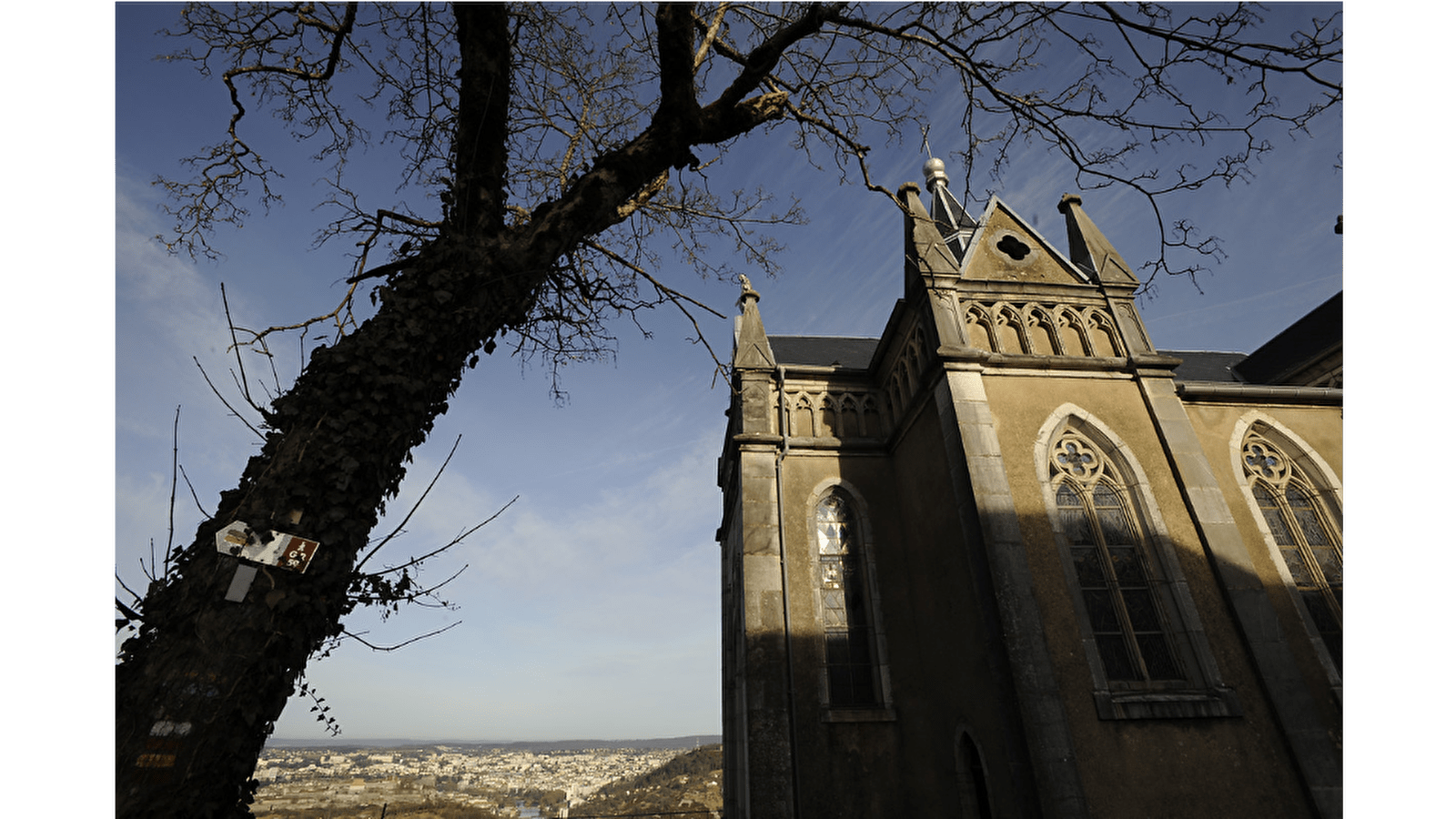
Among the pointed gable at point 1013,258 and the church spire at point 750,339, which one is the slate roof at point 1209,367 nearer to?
the pointed gable at point 1013,258

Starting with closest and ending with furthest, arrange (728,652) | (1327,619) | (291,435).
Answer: (291,435)
(1327,619)
(728,652)

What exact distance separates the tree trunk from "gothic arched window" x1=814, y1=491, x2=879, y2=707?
27.1 ft

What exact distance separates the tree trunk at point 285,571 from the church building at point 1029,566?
510 cm

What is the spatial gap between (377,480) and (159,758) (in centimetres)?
124

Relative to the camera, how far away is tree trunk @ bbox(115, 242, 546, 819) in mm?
2121

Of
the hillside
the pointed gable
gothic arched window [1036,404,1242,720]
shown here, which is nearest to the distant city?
the hillside

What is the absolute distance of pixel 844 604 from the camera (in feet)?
34.2

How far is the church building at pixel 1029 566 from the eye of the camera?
6809 mm

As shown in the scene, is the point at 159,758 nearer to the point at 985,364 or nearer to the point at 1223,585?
the point at 985,364

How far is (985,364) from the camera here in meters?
9.11

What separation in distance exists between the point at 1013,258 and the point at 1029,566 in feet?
18.9

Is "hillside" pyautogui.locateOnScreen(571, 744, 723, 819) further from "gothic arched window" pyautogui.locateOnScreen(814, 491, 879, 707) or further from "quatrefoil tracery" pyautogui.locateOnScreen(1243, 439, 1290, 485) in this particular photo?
"quatrefoil tracery" pyautogui.locateOnScreen(1243, 439, 1290, 485)

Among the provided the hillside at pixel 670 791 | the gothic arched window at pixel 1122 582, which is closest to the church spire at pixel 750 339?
the gothic arched window at pixel 1122 582

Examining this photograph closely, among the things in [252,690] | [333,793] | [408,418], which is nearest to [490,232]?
[408,418]
